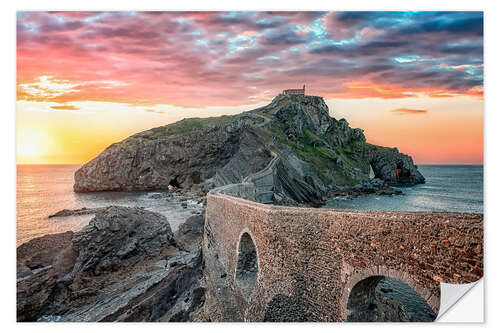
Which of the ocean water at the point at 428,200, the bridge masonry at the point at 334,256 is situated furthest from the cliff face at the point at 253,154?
the bridge masonry at the point at 334,256

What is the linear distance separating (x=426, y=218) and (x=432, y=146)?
654cm

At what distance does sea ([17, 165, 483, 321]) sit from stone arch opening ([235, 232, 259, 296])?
6.71m

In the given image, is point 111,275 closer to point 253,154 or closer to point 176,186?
point 253,154

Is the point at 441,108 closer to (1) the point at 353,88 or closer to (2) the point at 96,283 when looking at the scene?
(1) the point at 353,88

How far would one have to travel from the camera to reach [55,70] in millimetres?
9797

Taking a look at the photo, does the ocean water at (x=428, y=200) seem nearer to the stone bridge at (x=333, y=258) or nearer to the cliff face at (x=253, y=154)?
the cliff face at (x=253, y=154)

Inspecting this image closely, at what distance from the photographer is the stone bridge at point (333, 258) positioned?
16.1 ft

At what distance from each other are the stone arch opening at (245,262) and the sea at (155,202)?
264 inches

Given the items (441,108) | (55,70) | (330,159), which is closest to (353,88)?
(441,108)

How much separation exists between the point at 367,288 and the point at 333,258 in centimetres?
95

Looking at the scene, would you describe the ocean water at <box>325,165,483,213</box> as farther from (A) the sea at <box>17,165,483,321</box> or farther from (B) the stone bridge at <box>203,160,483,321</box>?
(B) the stone bridge at <box>203,160,483,321</box>

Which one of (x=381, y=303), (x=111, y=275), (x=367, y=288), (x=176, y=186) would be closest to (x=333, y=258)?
(x=367, y=288)

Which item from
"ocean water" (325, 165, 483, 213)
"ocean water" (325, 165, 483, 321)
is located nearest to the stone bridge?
"ocean water" (325, 165, 483, 321)
